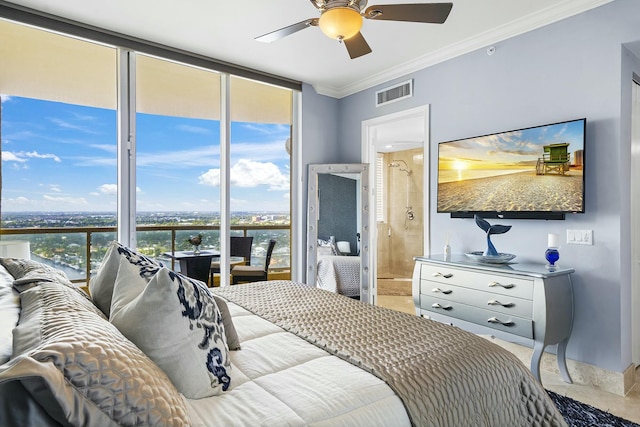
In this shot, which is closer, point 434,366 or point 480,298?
point 434,366

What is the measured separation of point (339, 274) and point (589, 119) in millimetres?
2878

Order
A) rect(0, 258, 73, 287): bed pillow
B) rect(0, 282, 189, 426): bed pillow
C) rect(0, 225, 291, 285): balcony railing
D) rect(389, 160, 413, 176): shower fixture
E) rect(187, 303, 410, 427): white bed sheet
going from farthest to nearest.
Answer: rect(389, 160, 413, 176): shower fixture, rect(0, 225, 291, 285): balcony railing, rect(0, 258, 73, 287): bed pillow, rect(187, 303, 410, 427): white bed sheet, rect(0, 282, 189, 426): bed pillow

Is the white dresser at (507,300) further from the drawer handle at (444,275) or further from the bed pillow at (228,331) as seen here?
the bed pillow at (228,331)

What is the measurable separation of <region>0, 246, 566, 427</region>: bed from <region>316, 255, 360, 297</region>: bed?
9.10 feet

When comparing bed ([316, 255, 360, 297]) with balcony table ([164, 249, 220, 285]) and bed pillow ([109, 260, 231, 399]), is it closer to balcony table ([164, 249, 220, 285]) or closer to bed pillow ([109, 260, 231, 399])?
balcony table ([164, 249, 220, 285])

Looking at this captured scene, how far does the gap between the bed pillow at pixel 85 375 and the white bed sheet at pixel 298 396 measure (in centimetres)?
18

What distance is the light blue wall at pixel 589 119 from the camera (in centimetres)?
258

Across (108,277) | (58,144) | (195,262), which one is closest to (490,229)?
(108,277)

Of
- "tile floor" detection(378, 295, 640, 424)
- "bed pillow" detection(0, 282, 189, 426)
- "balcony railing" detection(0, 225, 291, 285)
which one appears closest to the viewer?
"bed pillow" detection(0, 282, 189, 426)

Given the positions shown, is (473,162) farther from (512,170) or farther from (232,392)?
(232,392)

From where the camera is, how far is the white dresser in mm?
2492

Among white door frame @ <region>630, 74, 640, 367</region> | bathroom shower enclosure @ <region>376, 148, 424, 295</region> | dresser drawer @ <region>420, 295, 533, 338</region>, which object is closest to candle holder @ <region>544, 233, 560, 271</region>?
dresser drawer @ <region>420, 295, 533, 338</region>

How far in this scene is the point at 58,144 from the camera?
321cm

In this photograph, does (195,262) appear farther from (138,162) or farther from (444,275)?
(444,275)
